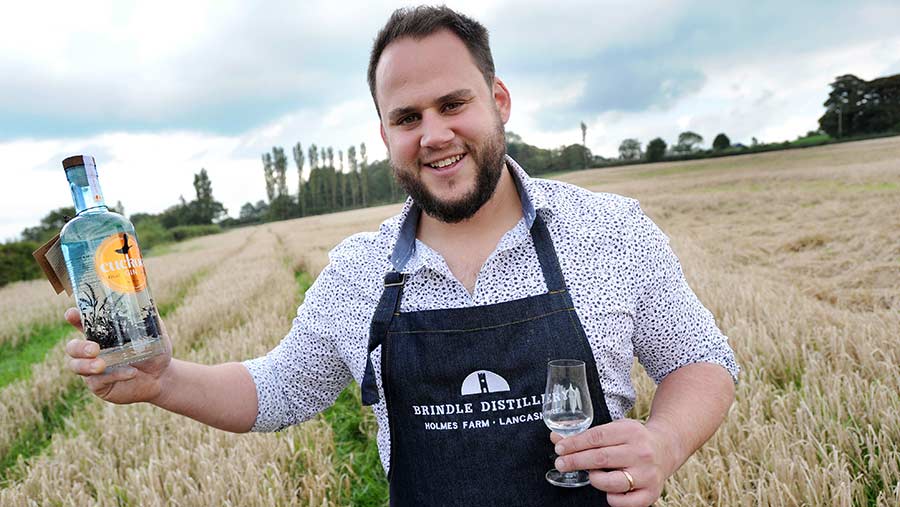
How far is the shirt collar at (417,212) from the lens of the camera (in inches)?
75.1

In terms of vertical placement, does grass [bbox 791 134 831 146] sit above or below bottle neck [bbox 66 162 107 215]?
below

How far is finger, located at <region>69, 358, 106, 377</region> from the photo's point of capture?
157 centimetres

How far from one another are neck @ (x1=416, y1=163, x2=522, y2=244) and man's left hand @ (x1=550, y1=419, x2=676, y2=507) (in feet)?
2.43

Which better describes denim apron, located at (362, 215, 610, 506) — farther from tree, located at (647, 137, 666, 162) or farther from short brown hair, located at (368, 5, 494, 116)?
tree, located at (647, 137, 666, 162)

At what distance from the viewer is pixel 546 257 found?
1832mm

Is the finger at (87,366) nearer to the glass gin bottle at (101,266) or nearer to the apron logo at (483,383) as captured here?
the glass gin bottle at (101,266)

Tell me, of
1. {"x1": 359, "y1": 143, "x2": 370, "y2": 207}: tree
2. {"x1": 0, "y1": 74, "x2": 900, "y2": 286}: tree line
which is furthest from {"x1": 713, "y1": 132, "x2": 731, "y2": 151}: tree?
{"x1": 359, "y1": 143, "x2": 370, "y2": 207}: tree

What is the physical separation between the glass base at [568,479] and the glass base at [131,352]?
120 centimetres

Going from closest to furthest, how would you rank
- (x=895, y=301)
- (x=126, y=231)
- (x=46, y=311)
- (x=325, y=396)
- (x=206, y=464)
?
(x=126, y=231) → (x=325, y=396) → (x=206, y=464) → (x=895, y=301) → (x=46, y=311)

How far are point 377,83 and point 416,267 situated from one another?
0.66 meters

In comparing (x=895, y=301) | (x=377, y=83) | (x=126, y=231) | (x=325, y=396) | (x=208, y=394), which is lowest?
(x=895, y=301)

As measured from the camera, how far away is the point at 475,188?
1894 mm

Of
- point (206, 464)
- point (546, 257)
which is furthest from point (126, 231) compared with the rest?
point (206, 464)

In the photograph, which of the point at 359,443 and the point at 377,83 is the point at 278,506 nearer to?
the point at 359,443
